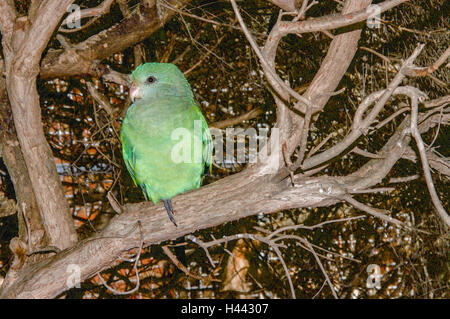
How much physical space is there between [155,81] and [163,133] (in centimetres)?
24

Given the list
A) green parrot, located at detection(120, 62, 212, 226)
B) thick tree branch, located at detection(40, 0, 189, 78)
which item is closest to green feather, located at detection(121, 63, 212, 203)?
green parrot, located at detection(120, 62, 212, 226)

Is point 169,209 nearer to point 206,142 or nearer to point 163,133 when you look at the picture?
point 163,133

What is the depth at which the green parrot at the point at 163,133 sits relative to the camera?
1735 millimetres

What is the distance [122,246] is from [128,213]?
11 cm

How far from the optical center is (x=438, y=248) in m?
2.08

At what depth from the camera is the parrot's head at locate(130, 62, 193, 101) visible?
5.88 feet

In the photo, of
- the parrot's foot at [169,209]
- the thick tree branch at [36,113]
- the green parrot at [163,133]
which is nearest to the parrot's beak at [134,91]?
the green parrot at [163,133]

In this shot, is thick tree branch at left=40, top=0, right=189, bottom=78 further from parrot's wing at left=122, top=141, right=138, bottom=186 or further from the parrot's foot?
the parrot's foot

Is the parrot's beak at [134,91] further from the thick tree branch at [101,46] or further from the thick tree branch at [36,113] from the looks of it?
the thick tree branch at [36,113]

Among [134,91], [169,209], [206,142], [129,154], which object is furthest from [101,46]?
[169,209]

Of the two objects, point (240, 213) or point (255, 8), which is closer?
point (240, 213)

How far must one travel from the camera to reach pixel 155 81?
1810 mm

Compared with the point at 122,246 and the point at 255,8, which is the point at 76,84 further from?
the point at 122,246

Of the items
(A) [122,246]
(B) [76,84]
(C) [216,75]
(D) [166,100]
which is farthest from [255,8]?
(A) [122,246]
